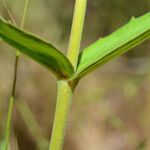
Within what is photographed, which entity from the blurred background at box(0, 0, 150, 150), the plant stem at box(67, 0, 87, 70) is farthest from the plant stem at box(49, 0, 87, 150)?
the blurred background at box(0, 0, 150, 150)

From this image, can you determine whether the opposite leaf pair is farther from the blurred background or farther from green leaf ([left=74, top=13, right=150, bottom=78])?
the blurred background

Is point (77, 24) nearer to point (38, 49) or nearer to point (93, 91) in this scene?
point (38, 49)

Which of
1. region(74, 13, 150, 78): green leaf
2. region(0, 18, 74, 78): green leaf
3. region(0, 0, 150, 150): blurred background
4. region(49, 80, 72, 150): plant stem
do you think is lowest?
region(49, 80, 72, 150): plant stem

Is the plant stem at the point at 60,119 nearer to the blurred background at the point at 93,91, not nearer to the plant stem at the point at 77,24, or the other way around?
the plant stem at the point at 77,24

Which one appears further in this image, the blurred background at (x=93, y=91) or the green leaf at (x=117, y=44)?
the blurred background at (x=93, y=91)

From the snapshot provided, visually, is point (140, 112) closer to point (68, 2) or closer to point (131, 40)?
point (68, 2)

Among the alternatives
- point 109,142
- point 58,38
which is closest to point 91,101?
point 109,142

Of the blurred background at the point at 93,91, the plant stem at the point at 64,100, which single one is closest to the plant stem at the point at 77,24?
the plant stem at the point at 64,100
